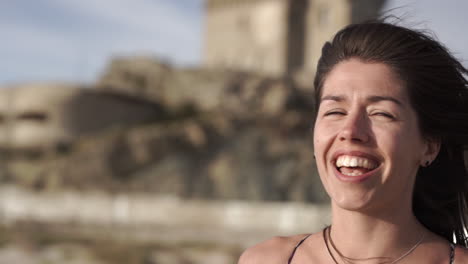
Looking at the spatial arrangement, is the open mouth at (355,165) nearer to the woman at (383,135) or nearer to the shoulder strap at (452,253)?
the woman at (383,135)

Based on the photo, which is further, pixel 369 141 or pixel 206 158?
pixel 206 158

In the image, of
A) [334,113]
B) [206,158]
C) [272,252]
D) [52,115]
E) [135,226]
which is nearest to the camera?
[334,113]

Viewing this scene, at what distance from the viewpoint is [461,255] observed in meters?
1.60

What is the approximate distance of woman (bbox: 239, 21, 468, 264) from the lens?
156cm

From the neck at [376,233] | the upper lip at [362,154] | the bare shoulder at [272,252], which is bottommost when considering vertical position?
the bare shoulder at [272,252]

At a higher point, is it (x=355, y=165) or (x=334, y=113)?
(x=334, y=113)

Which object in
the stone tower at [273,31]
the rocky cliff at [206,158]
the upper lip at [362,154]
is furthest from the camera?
the stone tower at [273,31]

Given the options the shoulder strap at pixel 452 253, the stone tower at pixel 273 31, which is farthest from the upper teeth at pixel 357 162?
the stone tower at pixel 273 31

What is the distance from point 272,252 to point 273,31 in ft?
113

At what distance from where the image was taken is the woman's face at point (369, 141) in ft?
5.08

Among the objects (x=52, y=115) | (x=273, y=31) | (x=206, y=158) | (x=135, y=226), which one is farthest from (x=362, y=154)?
(x=273, y=31)

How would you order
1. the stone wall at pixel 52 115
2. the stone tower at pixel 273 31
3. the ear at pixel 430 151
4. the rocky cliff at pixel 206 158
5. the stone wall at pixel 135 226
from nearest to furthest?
the ear at pixel 430 151
the stone wall at pixel 135 226
the rocky cliff at pixel 206 158
the stone wall at pixel 52 115
the stone tower at pixel 273 31

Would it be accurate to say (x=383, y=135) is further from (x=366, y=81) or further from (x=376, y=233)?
(x=376, y=233)

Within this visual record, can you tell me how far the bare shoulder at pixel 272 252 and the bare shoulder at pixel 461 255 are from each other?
0.45 m
